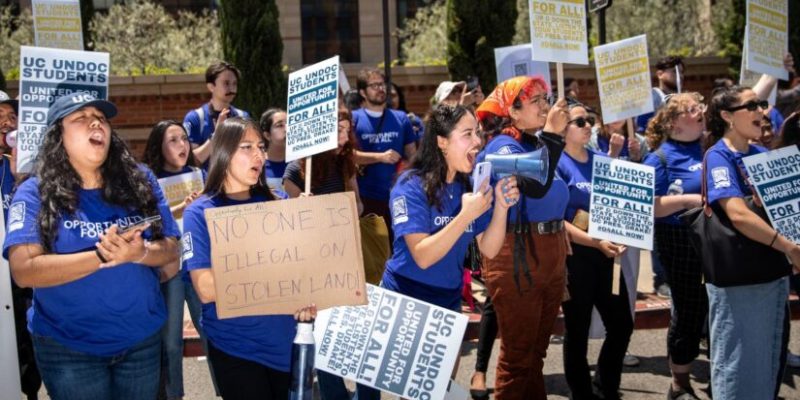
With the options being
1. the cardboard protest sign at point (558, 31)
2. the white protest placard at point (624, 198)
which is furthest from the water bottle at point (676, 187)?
the cardboard protest sign at point (558, 31)

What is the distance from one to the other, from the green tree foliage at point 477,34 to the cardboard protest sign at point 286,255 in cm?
1080

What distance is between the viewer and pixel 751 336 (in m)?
4.68

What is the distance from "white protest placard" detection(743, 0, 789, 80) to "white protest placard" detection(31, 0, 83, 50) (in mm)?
5422

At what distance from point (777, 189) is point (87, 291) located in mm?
3414

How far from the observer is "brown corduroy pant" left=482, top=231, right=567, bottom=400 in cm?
493

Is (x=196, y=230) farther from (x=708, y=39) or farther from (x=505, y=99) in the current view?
(x=708, y=39)

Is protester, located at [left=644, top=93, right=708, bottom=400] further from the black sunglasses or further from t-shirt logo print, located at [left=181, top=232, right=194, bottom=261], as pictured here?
t-shirt logo print, located at [left=181, top=232, right=194, bottom=261]

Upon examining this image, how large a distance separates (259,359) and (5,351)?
1.82m

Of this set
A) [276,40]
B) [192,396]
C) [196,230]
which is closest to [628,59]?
[192,396]

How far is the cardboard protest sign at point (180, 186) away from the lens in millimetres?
5953

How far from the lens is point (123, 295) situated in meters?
3.68

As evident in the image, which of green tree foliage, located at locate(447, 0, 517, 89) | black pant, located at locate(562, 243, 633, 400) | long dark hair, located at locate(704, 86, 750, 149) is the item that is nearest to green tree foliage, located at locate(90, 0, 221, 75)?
green tree foliage, located at locate(447, 0, 517, 89)

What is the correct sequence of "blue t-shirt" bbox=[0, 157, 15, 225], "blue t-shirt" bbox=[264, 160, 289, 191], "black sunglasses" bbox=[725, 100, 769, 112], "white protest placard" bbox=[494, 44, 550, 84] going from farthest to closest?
"white protest placard" bbox=[494, 44, 550, 84] → "blue t-shirt" bbox=[264, 160, 289, 191] → "blue t-shirt" bbox=[0, 157, 15, 225] → "black sunglasses" bbox=[725, 100, 769, 112]

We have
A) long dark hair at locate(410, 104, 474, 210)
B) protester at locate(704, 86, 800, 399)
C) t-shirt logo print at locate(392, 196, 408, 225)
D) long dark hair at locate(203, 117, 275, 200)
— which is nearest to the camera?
long dark hair at locate(203, 117, 275, 200)
